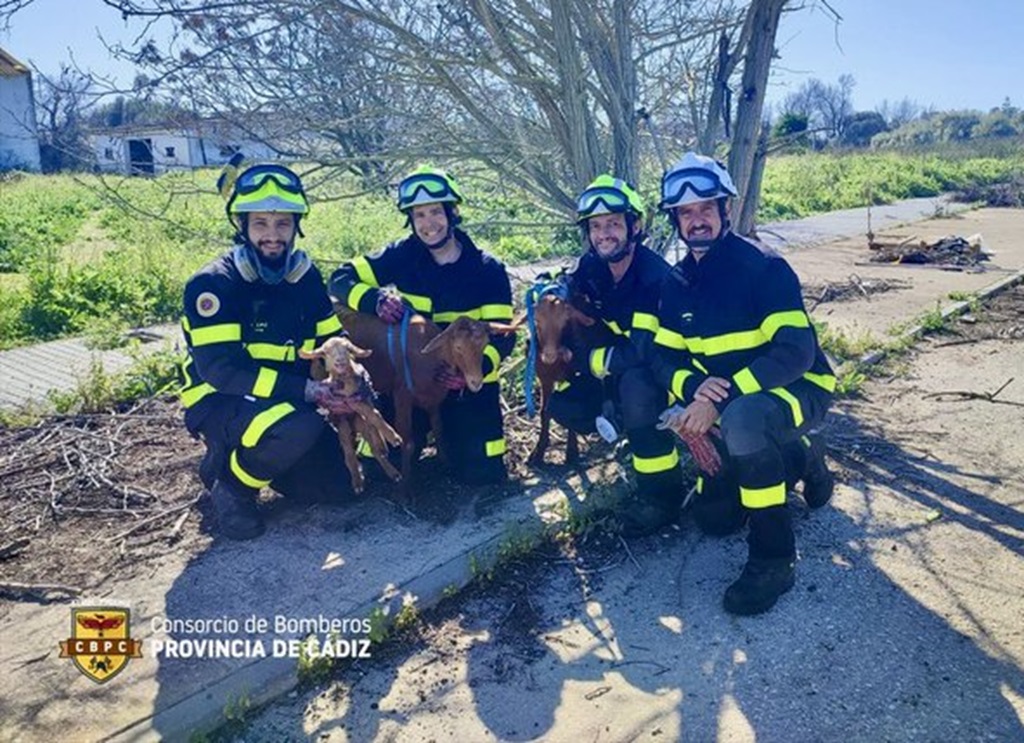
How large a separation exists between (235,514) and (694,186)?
112 inches

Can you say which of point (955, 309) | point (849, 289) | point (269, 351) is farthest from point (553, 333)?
point (849, 289)

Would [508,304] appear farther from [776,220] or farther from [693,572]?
[776,220]

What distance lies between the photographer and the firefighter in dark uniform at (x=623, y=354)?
432 centimetres

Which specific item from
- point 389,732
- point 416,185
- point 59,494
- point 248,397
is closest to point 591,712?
point 389,732

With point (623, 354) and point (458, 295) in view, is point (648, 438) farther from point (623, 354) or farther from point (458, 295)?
point (458, 295)

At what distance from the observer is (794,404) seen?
3.74 meters

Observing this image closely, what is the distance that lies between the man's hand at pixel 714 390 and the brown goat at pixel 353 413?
1.55m

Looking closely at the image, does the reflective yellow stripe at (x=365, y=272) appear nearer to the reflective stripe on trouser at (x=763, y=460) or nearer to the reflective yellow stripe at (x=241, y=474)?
the reflective yellow stripe at (x=241, y=474)

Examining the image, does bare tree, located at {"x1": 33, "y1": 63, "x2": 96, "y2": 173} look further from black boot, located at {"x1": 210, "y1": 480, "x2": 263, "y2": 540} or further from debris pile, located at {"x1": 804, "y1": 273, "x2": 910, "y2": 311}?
A: debris pile, located at {"x1": 804, "y1": 273, "x2": 910, "y2": 311}

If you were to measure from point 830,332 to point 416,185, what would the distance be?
5.10 meters

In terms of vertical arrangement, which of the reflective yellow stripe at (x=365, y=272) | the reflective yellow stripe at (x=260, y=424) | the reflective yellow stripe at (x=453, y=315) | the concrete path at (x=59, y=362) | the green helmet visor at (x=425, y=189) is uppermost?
the green helmet visor at (x=425, y=189)

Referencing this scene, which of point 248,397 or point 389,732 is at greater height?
point 248,397

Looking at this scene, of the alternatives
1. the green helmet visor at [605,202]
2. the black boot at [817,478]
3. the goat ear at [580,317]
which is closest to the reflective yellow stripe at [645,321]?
the goat ear at [580,317]

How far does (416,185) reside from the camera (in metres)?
4.46
